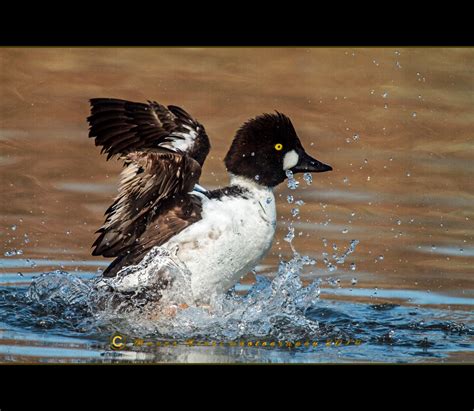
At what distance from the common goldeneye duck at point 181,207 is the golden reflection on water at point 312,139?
151cm

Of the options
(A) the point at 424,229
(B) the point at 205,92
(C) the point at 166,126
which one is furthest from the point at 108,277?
(B) the point at 205,92

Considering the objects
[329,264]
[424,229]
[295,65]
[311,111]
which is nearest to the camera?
[329,264]

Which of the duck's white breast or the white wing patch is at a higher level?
the white wing patch

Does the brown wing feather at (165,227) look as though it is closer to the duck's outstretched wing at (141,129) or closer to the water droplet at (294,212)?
the duck's outstretched wing at (141,129)

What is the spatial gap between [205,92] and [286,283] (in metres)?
5.14

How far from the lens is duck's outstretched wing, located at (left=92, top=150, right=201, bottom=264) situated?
679 cm

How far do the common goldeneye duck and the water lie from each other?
251mm

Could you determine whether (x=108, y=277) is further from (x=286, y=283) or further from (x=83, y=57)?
(x=83, y=57)

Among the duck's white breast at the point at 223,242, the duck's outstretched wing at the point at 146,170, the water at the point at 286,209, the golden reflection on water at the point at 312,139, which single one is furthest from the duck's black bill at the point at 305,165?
the golden reflection on water at the point at 312,139

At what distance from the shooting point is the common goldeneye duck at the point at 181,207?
6.98 m

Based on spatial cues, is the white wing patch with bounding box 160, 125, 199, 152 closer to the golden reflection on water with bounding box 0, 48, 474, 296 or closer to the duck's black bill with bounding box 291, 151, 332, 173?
the duck's black bill with bounding box 291, 151, 332, 173

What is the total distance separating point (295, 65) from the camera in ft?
43.4

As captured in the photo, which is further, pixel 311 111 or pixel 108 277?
pixel 311 111

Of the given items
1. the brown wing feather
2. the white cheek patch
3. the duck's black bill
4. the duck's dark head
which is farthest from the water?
the duck's dark head
